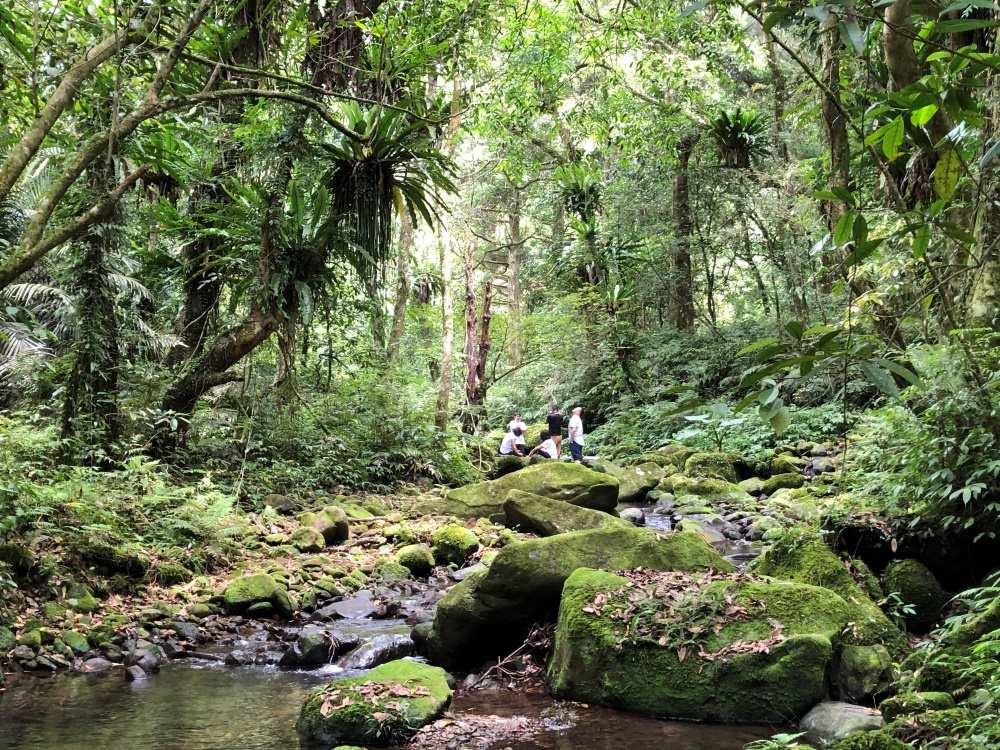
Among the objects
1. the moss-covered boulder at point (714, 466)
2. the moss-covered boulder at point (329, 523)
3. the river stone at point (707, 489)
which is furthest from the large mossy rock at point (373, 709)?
the moss-covered boulder at point (714, 466)

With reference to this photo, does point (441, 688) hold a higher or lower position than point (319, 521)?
lower

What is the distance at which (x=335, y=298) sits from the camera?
981 centimetres

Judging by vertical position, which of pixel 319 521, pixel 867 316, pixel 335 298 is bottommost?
pixel 319 521

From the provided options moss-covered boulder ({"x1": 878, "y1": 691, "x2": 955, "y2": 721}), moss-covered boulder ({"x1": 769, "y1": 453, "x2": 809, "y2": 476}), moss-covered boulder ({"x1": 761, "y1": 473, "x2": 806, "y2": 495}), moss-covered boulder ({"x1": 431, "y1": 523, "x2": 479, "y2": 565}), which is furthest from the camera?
moss-covered boulder ({"x1": 769, "y1": 453, "x2": 809, "y2": 476})

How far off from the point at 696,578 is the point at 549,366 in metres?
17.6

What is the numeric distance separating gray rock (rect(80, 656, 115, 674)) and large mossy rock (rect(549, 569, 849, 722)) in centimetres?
324

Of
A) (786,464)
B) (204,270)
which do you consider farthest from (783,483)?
(204,270)

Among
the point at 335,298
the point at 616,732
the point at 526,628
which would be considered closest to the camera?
the point at 616,732

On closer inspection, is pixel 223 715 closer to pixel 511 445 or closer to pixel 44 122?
pixel 44 122

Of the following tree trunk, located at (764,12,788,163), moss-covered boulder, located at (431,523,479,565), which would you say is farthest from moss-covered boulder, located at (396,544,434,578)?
tree trunk, located at (764,12,788,163)

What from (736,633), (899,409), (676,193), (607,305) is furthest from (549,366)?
(736,633)

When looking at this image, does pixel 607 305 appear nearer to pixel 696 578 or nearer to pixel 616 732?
pixel 696 578

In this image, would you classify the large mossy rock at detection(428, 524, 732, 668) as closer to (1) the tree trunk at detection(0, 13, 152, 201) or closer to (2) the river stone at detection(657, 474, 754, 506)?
(1) the tree trunk at detection(0, 13, 152, 201)

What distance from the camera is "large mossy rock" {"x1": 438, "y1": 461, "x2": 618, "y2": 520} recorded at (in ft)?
33.1
